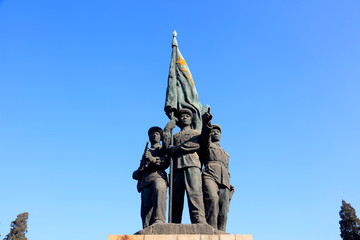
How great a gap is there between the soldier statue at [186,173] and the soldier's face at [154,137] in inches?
16.7

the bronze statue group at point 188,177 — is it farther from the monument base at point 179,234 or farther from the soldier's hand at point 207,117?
the monument base at point 179,234

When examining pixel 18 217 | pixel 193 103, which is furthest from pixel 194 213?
pixel 18 217

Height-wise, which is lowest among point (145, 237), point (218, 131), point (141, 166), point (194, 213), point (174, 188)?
point (145, 237)

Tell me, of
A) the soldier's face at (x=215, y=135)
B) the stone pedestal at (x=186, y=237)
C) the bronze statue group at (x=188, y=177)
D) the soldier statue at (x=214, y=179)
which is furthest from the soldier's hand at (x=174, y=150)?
the stone pedestal at (x=186, y=237)

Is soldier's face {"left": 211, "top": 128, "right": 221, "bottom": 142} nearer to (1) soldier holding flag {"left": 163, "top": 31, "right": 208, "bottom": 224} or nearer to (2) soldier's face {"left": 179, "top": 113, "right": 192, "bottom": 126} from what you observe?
(1) soldier holding flag {"left": 163, "top": 31, "right": 208, "bottom": 224}

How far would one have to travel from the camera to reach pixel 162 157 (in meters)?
8.84

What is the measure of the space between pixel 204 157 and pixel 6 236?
17609 millimetres

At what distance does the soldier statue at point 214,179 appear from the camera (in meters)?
8.16

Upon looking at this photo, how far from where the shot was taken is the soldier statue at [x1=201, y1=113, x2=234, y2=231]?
8.16 m

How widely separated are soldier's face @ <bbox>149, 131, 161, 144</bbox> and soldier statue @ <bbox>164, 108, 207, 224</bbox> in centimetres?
42

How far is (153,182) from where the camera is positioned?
27.8 ft

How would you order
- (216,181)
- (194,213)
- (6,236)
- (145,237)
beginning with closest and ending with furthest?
1. (145,237)
2. (194,213)
3. (216,181)
4. (6,236)

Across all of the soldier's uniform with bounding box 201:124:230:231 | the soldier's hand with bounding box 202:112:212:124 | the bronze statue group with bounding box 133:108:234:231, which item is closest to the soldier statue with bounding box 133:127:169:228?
the bronze statue group with bounding box 133:108:234:231

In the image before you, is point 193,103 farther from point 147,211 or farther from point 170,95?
point 147,211
